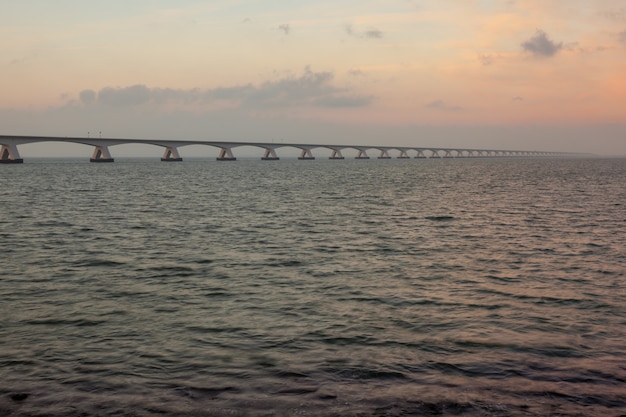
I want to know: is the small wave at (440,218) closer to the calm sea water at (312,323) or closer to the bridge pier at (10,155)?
the calm sea water at (312,323)

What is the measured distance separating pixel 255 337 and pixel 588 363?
21.7ft

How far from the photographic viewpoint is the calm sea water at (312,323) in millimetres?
9000

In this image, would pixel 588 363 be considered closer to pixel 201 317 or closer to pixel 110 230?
pixel 201 317

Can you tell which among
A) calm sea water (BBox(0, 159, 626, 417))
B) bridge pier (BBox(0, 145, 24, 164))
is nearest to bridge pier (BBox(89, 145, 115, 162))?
bridge pier (BBox(0, 145, 24, 164))

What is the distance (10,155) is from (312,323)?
170743 millimetres

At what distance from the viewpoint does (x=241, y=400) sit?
8859 mm

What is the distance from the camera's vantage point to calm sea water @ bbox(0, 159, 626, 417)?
9000mm

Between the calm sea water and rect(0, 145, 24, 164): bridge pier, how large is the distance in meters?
145

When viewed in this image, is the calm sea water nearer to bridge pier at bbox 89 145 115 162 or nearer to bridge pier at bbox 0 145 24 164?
bridge pier at bbox 0 145 24 164

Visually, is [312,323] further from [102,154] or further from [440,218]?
[102,154]

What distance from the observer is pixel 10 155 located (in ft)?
526

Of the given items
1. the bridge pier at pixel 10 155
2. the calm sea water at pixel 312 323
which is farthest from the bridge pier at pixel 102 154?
the calm sea water at pixel 312 323

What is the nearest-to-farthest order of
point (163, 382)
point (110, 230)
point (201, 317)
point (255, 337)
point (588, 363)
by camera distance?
point (163, 382), point (588, 363), point (255, 337), point (201, 317), point (110, 230)

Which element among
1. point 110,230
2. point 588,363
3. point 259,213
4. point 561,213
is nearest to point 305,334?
point 588,363
